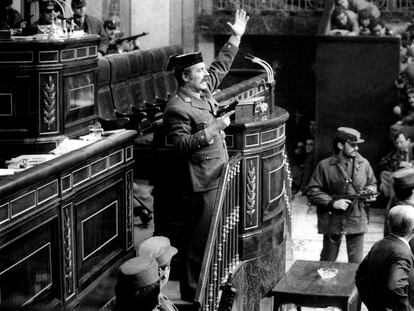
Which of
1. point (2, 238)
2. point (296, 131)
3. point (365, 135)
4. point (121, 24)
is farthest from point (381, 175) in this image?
point (2, 238)

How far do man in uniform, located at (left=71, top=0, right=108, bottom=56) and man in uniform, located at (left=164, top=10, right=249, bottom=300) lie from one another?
4814 mm

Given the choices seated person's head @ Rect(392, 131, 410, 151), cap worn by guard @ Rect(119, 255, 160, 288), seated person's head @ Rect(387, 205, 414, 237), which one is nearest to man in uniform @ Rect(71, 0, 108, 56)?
seated person's head @ Rect(392, 131, 410, 151)

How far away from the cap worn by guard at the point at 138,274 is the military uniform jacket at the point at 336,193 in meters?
5.55

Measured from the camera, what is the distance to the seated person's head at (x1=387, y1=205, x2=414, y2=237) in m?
7.19

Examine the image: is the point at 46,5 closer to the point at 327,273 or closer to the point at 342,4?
the point at 327,273

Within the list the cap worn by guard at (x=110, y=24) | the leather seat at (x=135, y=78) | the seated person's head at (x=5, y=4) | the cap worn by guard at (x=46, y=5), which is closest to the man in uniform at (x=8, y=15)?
the seated person's head at (x=5, y=4)

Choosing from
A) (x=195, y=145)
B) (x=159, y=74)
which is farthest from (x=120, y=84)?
(x=195, y=145)

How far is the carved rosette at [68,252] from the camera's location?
7336 mm

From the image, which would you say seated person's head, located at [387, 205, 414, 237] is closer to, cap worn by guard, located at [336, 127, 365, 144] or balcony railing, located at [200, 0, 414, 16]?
cap worn by guard, located at [336, 127, 365, 144]

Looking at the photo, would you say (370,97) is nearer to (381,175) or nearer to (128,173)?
(381,175)

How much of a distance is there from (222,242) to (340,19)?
9.14 m

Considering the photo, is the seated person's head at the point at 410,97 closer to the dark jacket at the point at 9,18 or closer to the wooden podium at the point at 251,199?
the dark jacket at the point at 9,18

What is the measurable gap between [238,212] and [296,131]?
33.3 feet

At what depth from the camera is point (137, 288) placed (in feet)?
16.4
